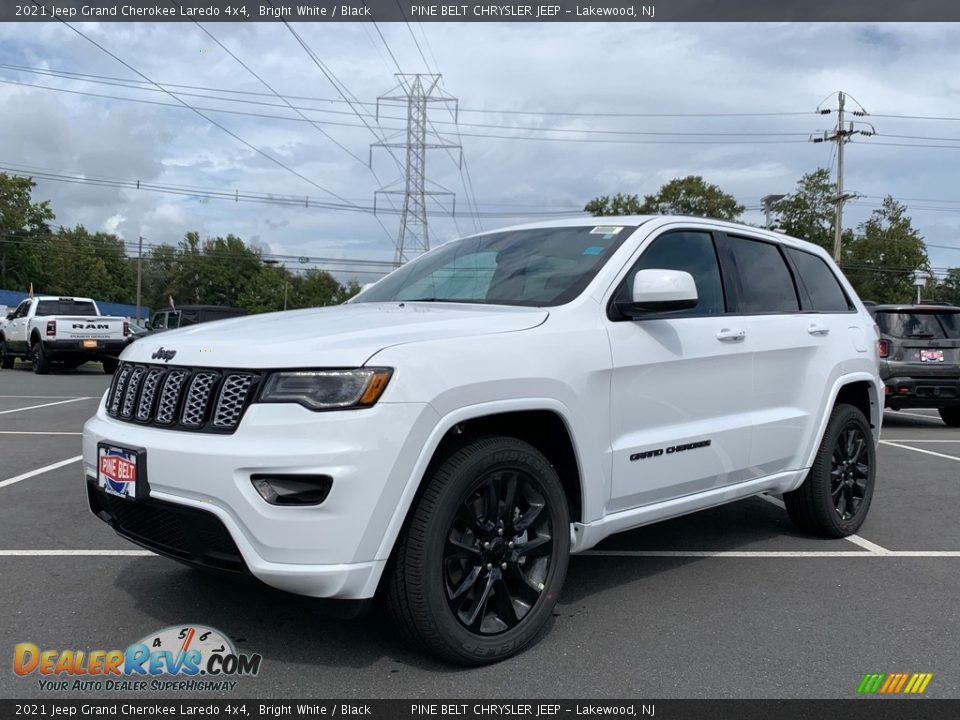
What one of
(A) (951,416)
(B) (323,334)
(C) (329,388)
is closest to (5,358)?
(A) (951,416)

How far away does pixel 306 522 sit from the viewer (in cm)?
280

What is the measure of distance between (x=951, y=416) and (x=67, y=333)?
17.5m

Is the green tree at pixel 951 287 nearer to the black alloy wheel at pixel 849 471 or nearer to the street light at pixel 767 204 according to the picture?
the street light at pixel 767 204

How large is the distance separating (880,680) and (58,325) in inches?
752

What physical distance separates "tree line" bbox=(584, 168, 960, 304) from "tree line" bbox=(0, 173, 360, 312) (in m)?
50.2

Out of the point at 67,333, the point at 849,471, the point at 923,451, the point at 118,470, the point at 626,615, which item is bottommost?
the point at 923,451

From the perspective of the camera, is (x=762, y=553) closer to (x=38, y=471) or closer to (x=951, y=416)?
(x=38, y=471)

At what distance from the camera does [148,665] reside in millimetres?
3195

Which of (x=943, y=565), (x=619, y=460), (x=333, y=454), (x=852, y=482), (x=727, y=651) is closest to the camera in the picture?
(x=333, y=454)

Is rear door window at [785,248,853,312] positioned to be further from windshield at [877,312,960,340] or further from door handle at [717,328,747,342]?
windshield at [877,312,960,340]

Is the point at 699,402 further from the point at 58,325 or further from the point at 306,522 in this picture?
the point at 58,325

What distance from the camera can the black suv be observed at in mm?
11047

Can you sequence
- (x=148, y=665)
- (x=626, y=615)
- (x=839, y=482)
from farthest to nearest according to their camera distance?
(x=839, y=482) < (x=626, y=615) < (x=148, y=665)

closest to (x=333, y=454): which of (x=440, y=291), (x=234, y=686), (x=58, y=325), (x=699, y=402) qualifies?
(x=234, y=686)
